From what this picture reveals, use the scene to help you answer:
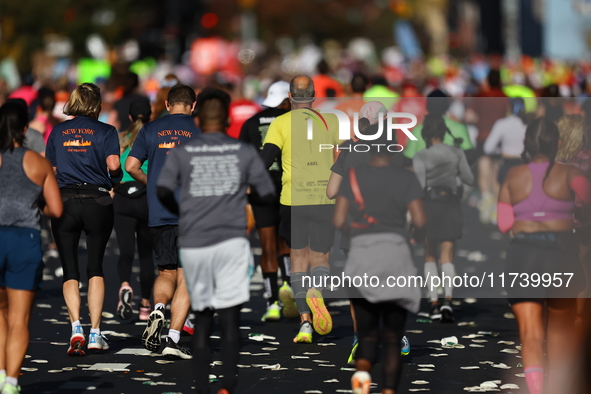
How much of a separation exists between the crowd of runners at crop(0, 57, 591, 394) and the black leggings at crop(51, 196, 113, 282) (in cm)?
1

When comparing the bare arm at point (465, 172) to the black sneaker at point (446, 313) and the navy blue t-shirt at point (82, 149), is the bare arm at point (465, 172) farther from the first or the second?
the navy blue t-shirt at point (82, 149)

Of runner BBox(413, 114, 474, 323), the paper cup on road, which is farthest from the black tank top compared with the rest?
runner BBox(413, 114, 474, 323)

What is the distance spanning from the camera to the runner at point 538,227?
716 centimetres

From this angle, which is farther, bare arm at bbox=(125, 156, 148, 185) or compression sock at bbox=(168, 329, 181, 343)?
bare arm at bbox=(125, 156, 148, 185)

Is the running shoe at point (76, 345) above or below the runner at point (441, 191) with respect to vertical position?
below

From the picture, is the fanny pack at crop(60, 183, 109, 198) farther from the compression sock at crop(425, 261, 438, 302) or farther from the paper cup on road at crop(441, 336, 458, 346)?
the compression sock at crop(425, 261, 438, 302)

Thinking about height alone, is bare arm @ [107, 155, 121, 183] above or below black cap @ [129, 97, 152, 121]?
below

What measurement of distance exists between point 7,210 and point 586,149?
457 cm

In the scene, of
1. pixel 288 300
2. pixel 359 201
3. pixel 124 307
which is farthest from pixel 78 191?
pixel 359 201

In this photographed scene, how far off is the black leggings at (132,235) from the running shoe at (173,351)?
2.01m

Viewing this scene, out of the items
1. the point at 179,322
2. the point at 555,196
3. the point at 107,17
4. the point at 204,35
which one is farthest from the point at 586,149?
the point at 204,35

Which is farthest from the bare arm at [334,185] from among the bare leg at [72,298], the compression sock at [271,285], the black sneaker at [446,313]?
the black sneaker at [446,313]

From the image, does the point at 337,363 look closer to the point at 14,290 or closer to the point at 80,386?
the point at 80,386

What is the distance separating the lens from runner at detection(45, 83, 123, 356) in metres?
9.13
